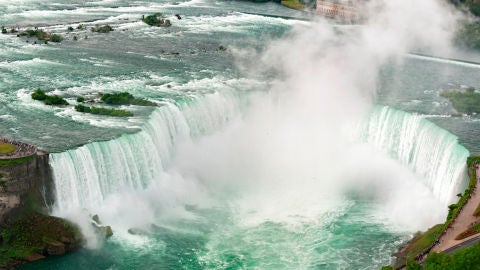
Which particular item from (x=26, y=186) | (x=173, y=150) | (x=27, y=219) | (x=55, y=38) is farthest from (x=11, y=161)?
(x=55, y=38)

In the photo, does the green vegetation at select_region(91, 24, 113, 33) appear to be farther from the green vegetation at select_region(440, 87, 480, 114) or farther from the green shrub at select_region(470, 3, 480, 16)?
the green shrub at select_region(470, 3, 480, 16)

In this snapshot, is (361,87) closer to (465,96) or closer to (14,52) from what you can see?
(465,96)

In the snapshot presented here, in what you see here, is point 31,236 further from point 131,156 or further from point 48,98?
point 48,98

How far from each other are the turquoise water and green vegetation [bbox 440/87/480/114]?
108cm

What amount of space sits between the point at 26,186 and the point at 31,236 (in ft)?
8.43

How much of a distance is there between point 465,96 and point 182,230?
89.8 ft

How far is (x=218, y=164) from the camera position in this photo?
47.6 metres

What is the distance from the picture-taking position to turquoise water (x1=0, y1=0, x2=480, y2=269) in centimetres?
3691

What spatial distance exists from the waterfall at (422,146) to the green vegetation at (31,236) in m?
21.4

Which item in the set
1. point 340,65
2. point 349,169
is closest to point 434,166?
point 349,169

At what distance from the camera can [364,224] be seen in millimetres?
40375

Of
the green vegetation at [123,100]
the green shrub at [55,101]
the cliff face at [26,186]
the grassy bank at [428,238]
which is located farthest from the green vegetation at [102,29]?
the grassy bank at [428,238]

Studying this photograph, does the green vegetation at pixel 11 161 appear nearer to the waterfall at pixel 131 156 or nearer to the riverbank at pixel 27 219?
the riverbank at pixel 27 219

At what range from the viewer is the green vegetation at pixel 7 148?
35.6 metres
